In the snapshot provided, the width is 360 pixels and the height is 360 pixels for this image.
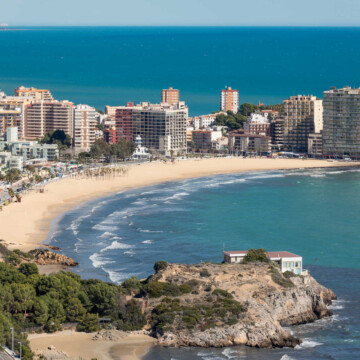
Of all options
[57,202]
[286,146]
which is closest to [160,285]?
[57,202]

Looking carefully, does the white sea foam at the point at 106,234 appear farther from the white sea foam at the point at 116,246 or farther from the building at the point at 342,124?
the building at the point at 342,124

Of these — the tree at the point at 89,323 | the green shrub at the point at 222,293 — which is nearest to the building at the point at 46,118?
the green shrub at the point at 222,293

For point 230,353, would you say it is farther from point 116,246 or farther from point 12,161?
point 12,161

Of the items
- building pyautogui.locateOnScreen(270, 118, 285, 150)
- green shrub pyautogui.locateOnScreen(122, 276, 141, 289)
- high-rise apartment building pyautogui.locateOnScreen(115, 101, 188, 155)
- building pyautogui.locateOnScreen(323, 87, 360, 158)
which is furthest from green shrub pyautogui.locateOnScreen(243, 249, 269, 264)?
building pyautogui.locateOnScreen(270, 118, 285, 150)

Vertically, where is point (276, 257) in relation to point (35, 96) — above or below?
below

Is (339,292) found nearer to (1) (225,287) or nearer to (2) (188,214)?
(1) (225,287)

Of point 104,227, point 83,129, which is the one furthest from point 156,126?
point 104,227
